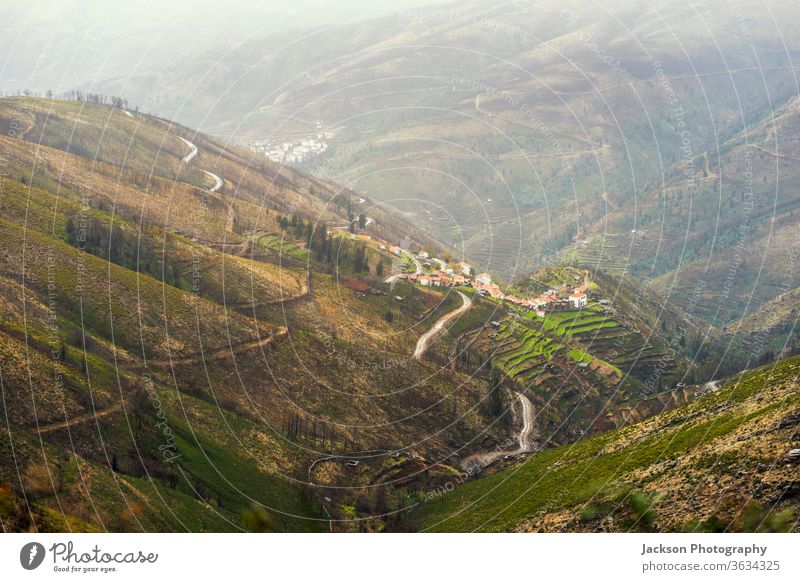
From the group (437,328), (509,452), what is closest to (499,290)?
(437,328)

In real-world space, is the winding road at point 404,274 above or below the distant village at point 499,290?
above

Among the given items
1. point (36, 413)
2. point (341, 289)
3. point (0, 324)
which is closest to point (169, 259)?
point (341, 289)

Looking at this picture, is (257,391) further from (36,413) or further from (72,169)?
(72,169)

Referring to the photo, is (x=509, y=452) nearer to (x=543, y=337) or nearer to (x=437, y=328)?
(x=437, y=328)

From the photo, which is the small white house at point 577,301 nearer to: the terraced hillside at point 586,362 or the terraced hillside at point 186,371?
the terraced hillside at point 586,362

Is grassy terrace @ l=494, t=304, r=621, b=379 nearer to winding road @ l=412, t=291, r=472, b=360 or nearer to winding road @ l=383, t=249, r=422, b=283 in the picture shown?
winding road @ l=412, t=291, r=472, b=360

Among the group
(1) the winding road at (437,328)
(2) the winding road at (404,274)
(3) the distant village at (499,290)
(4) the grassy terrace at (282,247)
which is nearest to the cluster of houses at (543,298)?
(3) the distant village at (499,290)
